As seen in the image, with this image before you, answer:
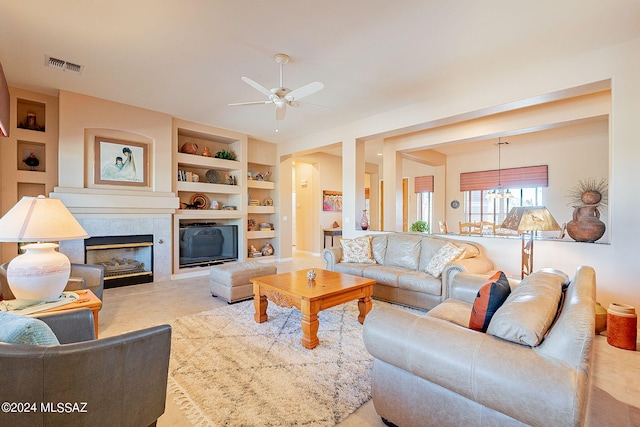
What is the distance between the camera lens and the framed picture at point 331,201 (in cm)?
839

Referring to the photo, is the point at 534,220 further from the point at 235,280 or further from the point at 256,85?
the point at 235,280

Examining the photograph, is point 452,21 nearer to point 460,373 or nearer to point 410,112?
point 410,112

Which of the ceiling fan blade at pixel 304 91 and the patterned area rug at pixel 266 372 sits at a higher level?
the ceiling fan blade at pixel 304 91

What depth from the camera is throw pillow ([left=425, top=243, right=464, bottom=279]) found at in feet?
11.4

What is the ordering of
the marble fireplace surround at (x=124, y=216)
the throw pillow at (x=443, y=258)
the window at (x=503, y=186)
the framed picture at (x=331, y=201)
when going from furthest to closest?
the framed picture at (x=331, y=201) → the window at (x=503, y=186) → the marble fireplace surround at (x=124, y=216) → the throw pillow at (x=443, y=258)

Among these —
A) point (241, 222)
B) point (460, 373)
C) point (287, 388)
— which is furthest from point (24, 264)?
point (241, 222)

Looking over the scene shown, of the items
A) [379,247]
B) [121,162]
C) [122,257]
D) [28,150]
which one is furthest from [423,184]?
[28,150]

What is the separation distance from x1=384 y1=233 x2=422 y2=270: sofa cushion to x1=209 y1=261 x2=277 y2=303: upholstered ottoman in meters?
1.80

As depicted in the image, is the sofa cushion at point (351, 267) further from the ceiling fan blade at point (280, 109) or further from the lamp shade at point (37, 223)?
the lamp shade at point (37, 223)

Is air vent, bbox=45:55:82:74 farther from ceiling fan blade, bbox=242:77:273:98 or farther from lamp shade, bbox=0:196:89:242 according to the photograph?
lamp shade, bbox=0:196:89:242

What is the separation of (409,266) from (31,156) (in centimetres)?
586

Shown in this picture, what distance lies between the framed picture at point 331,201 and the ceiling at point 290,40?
4.34 meters

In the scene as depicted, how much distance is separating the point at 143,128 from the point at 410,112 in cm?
443

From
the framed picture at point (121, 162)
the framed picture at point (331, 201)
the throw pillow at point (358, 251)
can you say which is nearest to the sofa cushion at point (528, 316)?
the throw pillow at point (358, 251)
